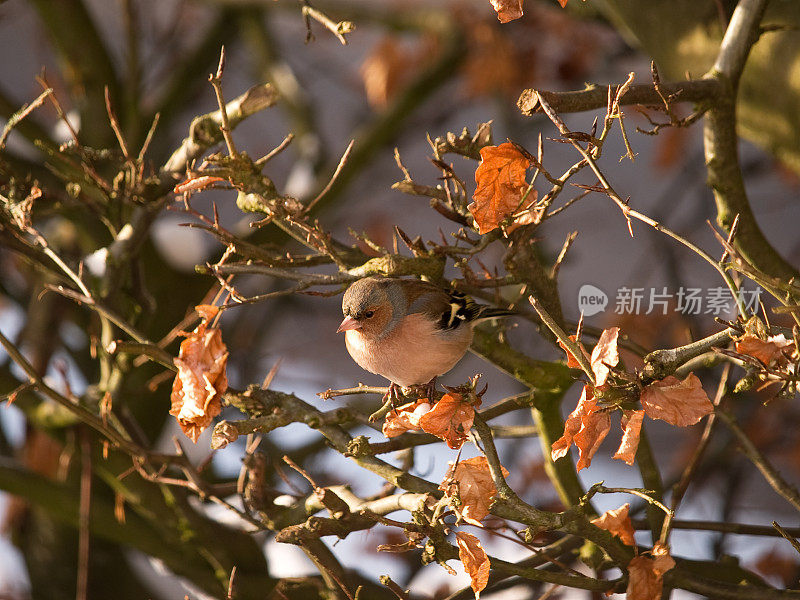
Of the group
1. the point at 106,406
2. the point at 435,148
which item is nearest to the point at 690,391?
the point at 435,148

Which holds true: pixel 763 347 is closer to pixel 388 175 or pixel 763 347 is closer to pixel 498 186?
pixel 498 186

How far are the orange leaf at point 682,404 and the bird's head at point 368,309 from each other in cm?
36

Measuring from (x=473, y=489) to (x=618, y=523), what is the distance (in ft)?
0.54

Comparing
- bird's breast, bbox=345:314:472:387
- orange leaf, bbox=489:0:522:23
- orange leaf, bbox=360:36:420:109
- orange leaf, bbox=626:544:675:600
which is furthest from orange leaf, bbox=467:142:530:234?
orange leaf, bbox=360:36:420:109

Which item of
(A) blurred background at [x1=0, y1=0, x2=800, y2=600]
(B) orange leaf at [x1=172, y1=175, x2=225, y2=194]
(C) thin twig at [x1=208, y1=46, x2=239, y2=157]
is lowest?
(A) blurred background at [x1=0, y1=0, x2=800, y2=600]

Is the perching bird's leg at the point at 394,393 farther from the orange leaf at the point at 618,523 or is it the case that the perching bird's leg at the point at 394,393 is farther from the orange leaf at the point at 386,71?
the orange leaf at the point at 386,71

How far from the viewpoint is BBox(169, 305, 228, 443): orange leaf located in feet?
2.00

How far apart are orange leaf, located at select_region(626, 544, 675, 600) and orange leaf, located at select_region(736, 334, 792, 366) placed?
21cm

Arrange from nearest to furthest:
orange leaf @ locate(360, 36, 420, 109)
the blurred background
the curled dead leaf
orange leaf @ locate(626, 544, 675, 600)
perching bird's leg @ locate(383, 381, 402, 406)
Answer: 1. the curled dead leaf
2. orange leaf @ locate(626, 544, 675, 600)
3. perching bird's leg @ locate(383, 381, 402, 406)
4. the blurred background
5. orange leaf @ locate(360, 36, 420, 109)

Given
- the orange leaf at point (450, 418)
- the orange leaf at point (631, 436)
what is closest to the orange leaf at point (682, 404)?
the orange leaf at point (631, 436)

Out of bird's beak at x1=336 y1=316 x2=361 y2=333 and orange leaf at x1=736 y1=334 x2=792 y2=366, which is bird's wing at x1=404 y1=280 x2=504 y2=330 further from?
orange leaf at x1=736 y1=334 x2=792 y2=366

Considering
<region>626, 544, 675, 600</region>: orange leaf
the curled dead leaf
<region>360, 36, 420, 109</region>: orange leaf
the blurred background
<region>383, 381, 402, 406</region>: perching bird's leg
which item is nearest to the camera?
the curled dead leaf

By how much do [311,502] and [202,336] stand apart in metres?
0.24

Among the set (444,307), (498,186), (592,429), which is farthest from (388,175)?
(592,429)
